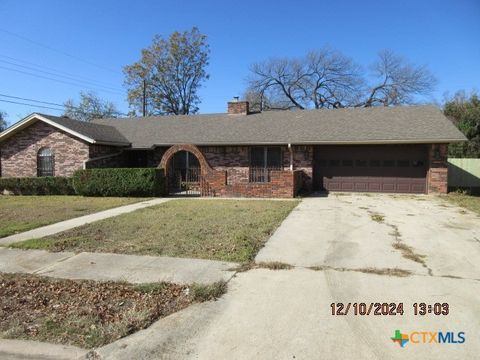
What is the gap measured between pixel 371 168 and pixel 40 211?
45.3ft

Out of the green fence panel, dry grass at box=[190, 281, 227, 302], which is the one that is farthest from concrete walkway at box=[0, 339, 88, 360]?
the green fence panel

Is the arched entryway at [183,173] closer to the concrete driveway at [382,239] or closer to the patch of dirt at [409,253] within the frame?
the concrete driveway at [382,239]

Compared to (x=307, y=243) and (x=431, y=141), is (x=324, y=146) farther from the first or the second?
(x=307, y=243)

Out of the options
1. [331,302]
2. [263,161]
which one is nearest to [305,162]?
[263,161]

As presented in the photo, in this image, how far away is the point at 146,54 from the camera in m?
41.1

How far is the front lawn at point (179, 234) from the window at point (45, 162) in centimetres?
991

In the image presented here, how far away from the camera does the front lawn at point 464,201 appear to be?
1184cm

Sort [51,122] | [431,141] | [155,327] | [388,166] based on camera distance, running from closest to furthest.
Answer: [155,327]
[431,141]
[388,166]
[51,122]

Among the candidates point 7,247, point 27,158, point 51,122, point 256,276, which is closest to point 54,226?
point 7,247

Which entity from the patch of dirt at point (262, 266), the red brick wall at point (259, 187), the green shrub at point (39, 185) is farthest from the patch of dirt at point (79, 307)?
the green shrub at point (39, 185)

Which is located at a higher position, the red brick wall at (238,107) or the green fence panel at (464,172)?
the red brick wall at (238,107)

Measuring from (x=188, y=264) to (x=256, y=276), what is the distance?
1.20 meters

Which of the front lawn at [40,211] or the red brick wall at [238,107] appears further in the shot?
the red brick wall at [238,107]

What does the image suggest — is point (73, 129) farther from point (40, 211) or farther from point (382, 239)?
point (382, 239)
